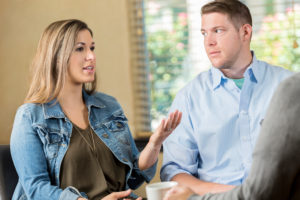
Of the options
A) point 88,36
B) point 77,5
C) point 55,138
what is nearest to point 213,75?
point 88,36

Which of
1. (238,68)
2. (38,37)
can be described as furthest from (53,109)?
(38,37)

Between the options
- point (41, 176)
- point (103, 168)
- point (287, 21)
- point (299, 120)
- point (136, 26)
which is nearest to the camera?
point (299, 120)

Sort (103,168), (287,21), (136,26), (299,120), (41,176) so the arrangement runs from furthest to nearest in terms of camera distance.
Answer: (136,26) < (287,21) < (103,168) < (41,176) < (299,120)

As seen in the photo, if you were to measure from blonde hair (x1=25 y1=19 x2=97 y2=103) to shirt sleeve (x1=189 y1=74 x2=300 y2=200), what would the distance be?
1195 millimetres

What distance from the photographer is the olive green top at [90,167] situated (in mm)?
1864

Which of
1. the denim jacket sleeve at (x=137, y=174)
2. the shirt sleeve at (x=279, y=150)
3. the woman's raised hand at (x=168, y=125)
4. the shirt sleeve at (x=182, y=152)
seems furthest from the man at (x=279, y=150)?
the denim jacket sleeve at (x=137, y=174)

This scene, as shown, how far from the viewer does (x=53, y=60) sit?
1989mm

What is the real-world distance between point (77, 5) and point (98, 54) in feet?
1.12

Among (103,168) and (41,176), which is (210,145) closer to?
(103,168)

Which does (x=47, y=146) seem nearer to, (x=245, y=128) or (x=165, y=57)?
(x=245, y=128)

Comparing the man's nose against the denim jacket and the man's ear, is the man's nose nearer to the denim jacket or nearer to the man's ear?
the man's ear

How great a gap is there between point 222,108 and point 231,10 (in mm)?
431

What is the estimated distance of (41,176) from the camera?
1.80 meters

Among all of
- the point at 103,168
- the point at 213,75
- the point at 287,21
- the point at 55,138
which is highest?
the point at 287,21
